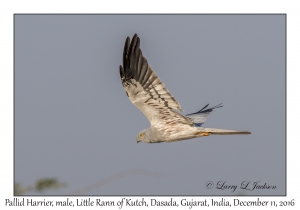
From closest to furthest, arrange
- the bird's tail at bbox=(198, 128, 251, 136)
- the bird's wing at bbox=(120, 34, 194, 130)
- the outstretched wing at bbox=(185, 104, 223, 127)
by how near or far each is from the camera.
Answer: the bird's tail at bbox=(198, 128, 251, 136) < the bird's wing at bbox=(120, 34, 194, 130) < the outstretched wing at bbox=(185, 104, 223, 127)

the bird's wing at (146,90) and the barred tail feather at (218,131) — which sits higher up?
the bird's wing at (146,90)

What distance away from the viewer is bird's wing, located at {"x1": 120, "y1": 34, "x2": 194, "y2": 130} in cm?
991

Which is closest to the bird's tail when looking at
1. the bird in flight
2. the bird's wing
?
the bird in flight

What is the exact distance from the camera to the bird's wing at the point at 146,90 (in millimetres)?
9914

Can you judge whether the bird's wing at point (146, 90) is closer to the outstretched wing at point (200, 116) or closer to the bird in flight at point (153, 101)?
the bird in flight at point (153, 101)

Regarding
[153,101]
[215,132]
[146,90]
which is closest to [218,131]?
[215,132]

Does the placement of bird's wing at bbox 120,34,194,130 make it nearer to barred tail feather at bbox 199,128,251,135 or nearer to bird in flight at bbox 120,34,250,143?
bird in flight at bbox 120,34,250,143

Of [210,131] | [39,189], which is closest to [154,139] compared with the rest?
[210,131]

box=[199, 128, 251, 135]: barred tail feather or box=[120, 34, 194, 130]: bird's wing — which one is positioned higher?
box=[120, 34, 194, 130]: bird's wing

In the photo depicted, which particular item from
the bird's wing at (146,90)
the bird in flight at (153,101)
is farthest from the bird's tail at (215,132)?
the bird's wing at (146,90)

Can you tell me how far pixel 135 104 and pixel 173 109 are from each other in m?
0.89

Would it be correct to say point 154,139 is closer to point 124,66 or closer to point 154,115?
point 154,115

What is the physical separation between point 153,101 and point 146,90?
0.30 m

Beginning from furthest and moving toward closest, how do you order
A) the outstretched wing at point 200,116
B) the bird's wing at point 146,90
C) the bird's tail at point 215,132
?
A: the outstretched wing at point 200,116 < the bird's wing at point 146,90 < the bird's tail at point 215,132
